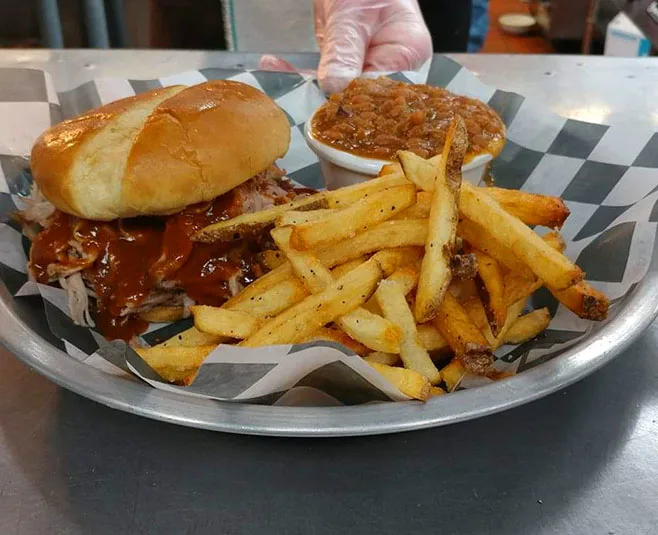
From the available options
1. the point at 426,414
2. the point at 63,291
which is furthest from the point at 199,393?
the point at 63,291

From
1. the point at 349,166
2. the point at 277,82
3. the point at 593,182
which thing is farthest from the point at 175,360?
the point at 277,82

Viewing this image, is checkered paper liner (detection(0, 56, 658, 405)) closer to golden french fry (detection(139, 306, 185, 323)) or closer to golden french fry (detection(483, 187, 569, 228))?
golden french fry (detection(139, 306, 185, 323))

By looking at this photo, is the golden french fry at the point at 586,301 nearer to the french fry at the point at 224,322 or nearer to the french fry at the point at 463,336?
the french fry at the point at 463,336

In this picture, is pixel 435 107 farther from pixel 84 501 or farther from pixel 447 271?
pixel 84 501

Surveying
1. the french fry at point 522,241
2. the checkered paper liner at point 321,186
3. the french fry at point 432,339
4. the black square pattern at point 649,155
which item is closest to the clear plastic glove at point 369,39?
the checkered paper liner at point 321,186

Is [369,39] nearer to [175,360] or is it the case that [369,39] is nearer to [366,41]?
[366,41]

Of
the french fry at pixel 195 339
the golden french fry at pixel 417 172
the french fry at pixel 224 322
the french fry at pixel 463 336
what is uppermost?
the golden french fry at pixel 417 172

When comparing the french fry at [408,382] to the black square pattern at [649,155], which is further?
the black square pattern at [649,155]
